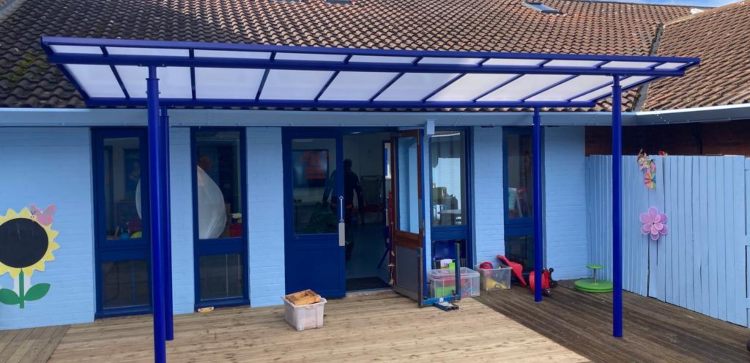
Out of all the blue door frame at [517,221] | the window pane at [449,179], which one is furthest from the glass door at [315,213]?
the blue door frame at [517,221]

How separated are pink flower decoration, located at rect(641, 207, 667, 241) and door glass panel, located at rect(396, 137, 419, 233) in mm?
3021

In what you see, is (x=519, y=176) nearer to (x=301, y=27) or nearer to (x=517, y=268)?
(x=517, y=268)

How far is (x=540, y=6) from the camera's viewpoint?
1498 cm

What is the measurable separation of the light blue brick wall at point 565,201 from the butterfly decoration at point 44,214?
675cm

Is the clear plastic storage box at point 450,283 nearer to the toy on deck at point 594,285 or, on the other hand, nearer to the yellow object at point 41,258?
the toy on deck at point 594,285

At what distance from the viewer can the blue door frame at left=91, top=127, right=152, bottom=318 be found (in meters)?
7.57

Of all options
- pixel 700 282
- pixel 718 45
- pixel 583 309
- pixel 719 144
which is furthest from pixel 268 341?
pixel 718 45

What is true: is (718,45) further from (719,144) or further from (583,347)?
(583,347)

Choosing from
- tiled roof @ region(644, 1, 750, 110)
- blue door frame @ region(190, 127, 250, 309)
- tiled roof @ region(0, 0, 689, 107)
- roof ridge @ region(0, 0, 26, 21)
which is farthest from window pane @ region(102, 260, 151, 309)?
tiled roof @ region(644, 1, 750, 110)

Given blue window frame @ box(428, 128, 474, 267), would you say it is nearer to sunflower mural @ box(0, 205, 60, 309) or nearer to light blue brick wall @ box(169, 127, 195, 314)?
light blue brick wall @ box(169, 127, 195, 314)

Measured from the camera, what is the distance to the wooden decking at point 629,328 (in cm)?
608

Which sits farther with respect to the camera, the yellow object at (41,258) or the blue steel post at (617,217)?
the yellow object at (41,258)

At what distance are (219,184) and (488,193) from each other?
3.88 meters

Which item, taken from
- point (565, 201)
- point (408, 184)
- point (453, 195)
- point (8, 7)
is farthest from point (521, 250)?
point (8, 7)
